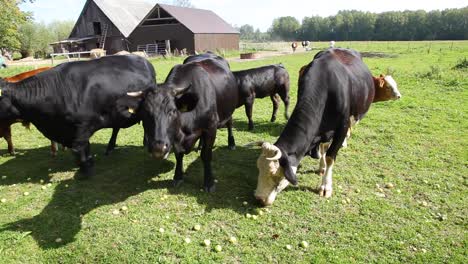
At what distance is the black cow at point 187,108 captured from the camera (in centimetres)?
458

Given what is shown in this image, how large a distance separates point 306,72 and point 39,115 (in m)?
4.60

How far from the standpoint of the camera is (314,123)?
201 inches

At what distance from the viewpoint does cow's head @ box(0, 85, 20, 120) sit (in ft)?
19.2

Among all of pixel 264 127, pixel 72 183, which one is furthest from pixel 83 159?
pixel 264 127

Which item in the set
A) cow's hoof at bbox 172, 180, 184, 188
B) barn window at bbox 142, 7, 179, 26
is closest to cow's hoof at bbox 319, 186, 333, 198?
cow's hoof at bbox 172, 180, 184, 188

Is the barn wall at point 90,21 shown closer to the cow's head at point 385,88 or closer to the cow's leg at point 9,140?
the cow's leg at point 9,140

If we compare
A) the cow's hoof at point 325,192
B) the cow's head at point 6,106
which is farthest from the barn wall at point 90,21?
the cow's hoof at point 325,192

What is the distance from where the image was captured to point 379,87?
7992mm

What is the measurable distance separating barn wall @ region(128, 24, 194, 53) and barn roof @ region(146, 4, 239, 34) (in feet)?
3.18

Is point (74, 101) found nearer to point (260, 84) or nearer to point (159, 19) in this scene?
point (260, 84)

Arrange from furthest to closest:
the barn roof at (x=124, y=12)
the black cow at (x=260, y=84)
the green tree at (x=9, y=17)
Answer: the barn roof at (x=124, y=12) < the green tree at (x=9, y=17) < the black cow at (x=260, y=84)

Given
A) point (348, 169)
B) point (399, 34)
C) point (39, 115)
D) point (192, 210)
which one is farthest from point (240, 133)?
point (399, 34)

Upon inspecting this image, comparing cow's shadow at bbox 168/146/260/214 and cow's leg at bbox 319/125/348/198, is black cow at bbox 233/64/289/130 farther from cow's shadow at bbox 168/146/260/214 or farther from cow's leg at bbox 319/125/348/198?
cow's leg at bbox 319/125/348/198

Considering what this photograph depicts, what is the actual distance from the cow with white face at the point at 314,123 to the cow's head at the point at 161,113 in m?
1.29
